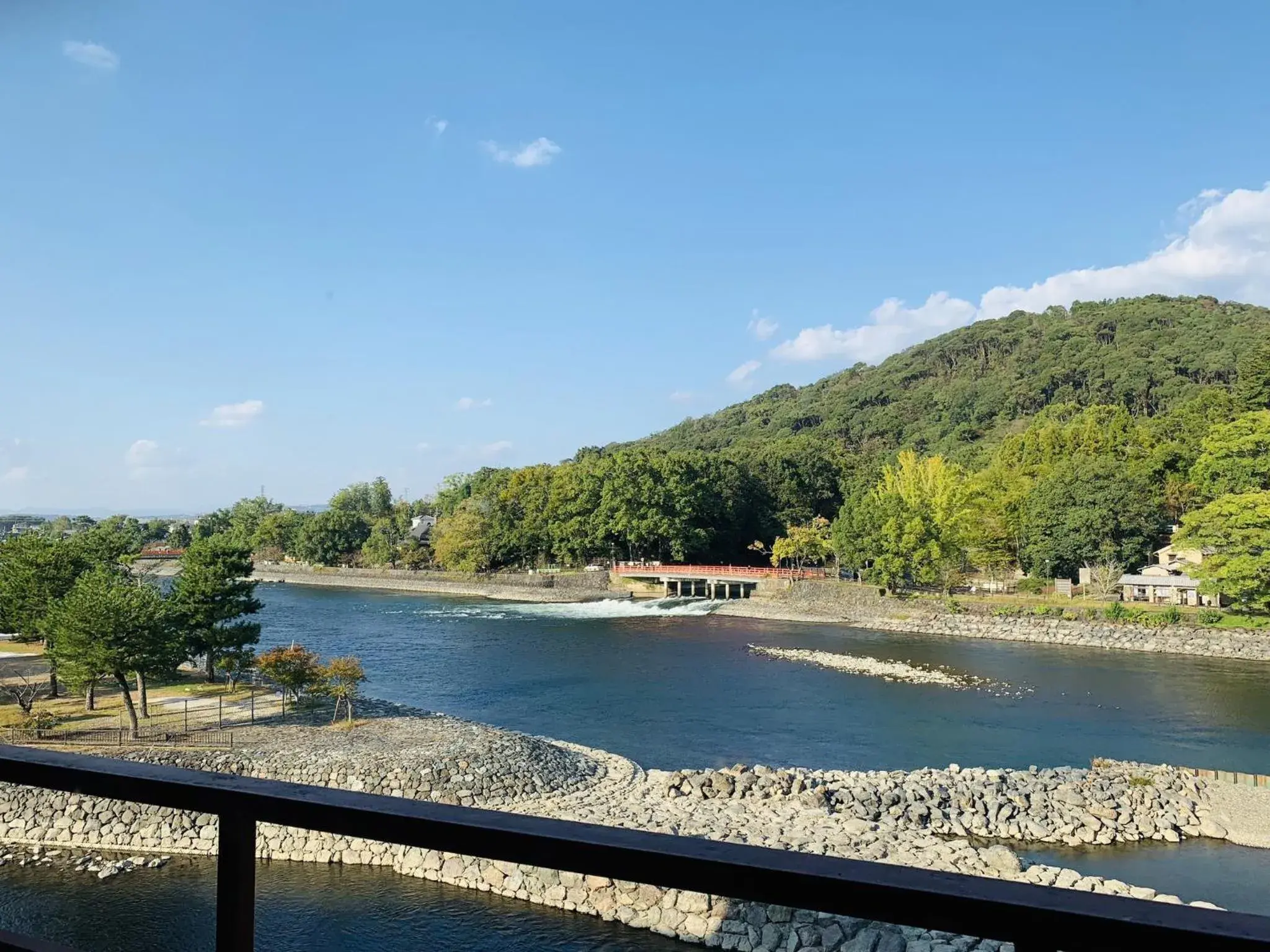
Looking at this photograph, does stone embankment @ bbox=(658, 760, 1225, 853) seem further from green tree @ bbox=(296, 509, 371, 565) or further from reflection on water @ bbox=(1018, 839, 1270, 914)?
green tree @ bbox=(296, 509, 371, 565)

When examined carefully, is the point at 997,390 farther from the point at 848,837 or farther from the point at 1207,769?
the point at 848,837

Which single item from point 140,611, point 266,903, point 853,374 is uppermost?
point 853,374

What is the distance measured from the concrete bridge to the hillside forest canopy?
4.03 ft

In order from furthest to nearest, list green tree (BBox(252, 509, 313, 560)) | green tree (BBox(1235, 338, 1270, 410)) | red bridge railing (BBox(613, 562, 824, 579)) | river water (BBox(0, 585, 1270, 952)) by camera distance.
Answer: green tree (BBox(252, 509, 313, 560)) → red bridge railing (BBox(613, 562, 824, 579)) → green tree (BBox(1235, 338, 1270, 410)) → river water (BBox(0, 585, 1270, 952))

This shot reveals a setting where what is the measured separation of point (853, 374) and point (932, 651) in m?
73.0

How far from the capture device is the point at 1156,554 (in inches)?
1248

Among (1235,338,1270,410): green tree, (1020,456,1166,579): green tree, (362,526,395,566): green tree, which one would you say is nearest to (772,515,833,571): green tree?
(1020,456,1166,579): green tree

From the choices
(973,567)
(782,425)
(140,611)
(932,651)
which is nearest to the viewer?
(140,611)

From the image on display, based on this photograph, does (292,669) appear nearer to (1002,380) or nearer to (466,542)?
(466,542)

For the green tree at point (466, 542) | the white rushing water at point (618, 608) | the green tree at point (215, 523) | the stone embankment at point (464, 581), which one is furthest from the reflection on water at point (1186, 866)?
the green tree at point (215, 523)

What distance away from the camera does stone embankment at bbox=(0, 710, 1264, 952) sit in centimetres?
959

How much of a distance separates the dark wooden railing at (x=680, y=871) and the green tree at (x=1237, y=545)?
29518 mm

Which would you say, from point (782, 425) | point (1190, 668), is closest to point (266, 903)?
point (1190, 668)

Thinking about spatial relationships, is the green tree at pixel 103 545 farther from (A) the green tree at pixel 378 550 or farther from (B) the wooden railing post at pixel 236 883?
(A) the green tree at pixel 378 550
